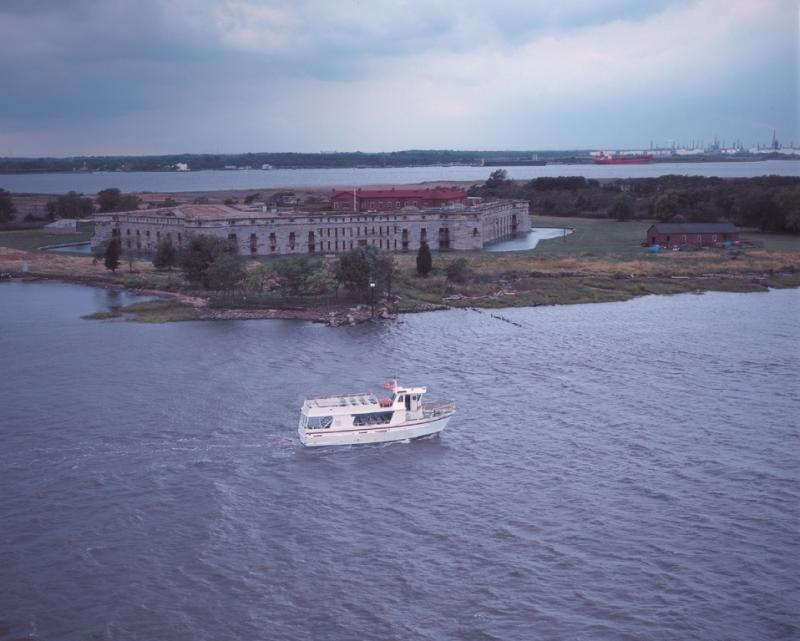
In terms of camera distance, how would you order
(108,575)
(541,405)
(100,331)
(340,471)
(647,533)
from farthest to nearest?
(100,331)
(541,405)
(340,471)
(647,533)
(108,575)

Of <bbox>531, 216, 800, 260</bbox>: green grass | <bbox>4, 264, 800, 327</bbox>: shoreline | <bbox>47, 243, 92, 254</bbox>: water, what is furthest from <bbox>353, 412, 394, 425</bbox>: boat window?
<bbox>47, 243, 92, 254</bbox>: water

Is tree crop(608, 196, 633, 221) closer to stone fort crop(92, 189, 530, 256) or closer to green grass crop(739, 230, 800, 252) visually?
green grass crop(739, 230, 800, 252)

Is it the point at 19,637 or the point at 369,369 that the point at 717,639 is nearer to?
the point at 19,637

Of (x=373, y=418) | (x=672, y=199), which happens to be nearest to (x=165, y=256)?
(x=373, y=418)

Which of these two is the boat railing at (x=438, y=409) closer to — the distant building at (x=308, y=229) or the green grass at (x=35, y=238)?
the distant building at (x=308, y=229)

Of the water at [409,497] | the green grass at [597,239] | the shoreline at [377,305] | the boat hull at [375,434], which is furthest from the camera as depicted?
the green grass at [597,239]

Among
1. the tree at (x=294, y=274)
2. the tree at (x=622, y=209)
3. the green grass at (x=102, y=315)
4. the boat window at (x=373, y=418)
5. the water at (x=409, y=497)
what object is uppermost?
the tree at (x=622, y=209)

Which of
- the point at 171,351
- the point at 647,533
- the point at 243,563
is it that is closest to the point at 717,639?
the point at 647,533

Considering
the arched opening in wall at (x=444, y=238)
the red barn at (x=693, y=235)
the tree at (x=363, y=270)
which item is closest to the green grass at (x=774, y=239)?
the red barn at (x=693, y=235)
